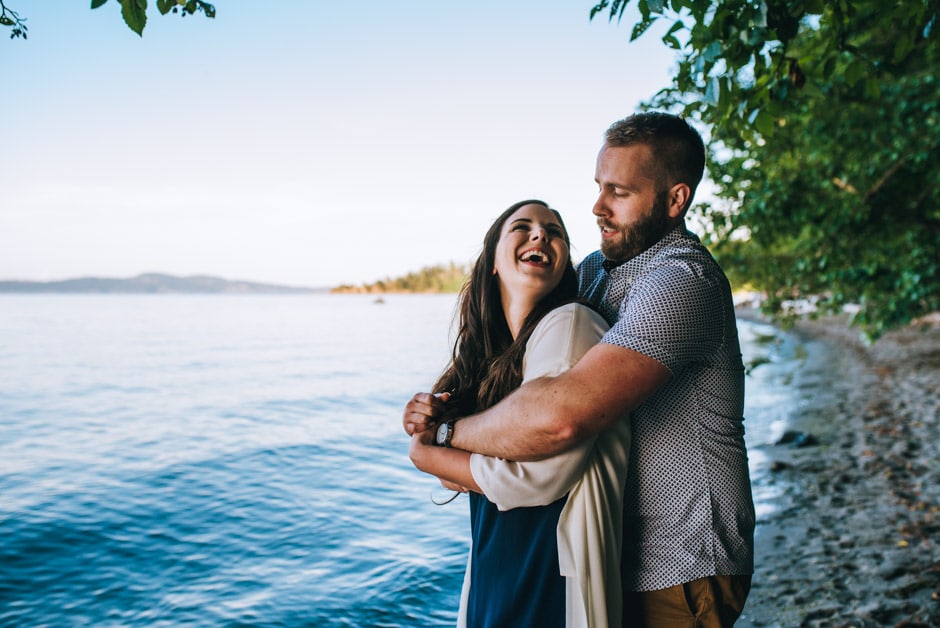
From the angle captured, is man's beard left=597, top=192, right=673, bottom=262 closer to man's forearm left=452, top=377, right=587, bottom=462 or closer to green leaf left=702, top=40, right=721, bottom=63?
man's forearm left=452, top=377, right=587, bottom=462

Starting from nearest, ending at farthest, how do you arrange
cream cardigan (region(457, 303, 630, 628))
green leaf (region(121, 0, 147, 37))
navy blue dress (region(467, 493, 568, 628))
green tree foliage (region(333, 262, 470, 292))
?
cream cardigan (region(457, 303, 630, 628)), navy blue dress (region(467, 493, 568, 628)), green leaf (region(121, 0, 147, 37)), green tree foliage (region(333, 262, 470, 292))

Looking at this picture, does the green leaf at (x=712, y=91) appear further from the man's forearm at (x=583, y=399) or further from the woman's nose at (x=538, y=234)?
the man's forearm at (x=583, y=399)

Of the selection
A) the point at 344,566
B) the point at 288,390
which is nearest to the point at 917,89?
the point at 344,566

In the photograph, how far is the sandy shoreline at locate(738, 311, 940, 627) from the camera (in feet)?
Result: 18.9

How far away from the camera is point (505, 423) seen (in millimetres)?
2082

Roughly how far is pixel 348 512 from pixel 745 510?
10.9 m

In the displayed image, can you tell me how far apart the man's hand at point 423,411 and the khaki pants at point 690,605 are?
0.87 meters

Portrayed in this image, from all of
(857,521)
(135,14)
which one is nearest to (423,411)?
(135,14)

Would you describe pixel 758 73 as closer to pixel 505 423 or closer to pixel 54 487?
pixel 505 423

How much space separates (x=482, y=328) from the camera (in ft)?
8.91

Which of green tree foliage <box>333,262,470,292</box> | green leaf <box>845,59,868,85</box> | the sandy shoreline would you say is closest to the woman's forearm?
green leaf <box>845,59,868,85</box>

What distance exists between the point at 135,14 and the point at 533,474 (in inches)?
82.6

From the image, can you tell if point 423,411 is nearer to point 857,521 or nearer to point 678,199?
point 678,199

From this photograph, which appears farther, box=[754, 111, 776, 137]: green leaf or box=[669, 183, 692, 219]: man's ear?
box=[754, 111, 776, 137]: green leaf
